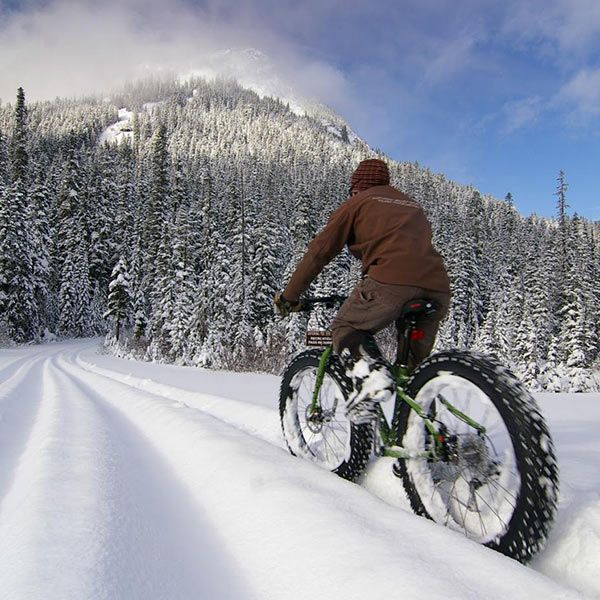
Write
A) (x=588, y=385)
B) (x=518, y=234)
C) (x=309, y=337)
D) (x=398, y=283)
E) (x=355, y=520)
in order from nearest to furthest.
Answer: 1. (x=355, y=520)
2. (x=398, y=283)
3. (x=309, y=337)
4. (x=588, y=385)
5. (x=518, y=234)

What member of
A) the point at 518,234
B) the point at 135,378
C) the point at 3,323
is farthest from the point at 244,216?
the point at 518,234

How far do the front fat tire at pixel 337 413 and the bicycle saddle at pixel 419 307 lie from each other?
68cm

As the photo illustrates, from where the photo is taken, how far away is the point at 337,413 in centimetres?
297

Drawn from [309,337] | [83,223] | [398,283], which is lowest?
[309,337]

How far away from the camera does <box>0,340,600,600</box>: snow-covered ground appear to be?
4.33ft

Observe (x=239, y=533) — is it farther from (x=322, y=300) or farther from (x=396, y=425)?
(x=322, y=300)

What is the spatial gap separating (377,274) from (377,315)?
0.72 feet

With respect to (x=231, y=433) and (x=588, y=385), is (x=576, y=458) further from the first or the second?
(x=588, y=385)

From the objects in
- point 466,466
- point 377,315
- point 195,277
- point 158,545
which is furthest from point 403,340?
point 195,277

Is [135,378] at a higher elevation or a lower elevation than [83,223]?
lower

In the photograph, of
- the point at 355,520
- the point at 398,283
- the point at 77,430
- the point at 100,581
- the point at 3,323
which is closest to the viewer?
the point at 100,581

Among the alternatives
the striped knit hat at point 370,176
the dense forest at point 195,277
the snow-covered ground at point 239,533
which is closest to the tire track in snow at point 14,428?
the snow-covered ground at point 239,533

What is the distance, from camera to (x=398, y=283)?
7.39 ft

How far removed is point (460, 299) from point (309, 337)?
149 ft
